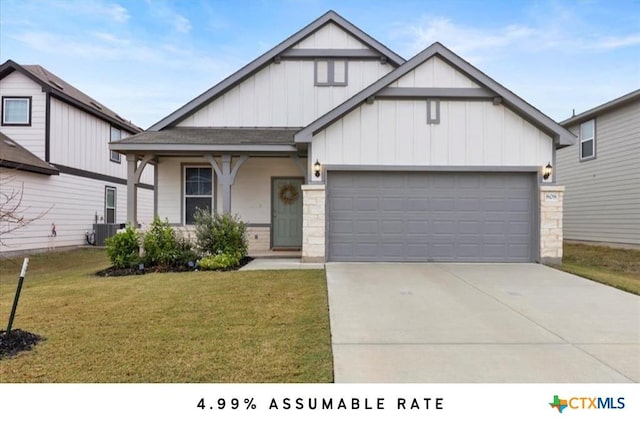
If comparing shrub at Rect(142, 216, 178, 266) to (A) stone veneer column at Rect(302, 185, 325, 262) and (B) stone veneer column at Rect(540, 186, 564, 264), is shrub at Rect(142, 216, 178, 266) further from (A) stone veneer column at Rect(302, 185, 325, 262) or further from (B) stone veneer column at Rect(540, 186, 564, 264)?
(B) stone veneer column at Rect(540, 186, 564, 264)

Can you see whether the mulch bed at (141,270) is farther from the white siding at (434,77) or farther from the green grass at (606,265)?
the green grass at (606,265)

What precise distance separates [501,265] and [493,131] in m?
3.29

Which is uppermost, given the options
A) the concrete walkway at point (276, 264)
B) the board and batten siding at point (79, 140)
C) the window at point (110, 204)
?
the board and batten siding at point (79, 140)

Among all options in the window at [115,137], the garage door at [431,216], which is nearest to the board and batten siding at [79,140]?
the window at [115,137]

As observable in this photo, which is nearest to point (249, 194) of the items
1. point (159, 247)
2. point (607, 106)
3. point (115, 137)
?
point (159, 247)

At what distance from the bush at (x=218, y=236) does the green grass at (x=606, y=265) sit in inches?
304

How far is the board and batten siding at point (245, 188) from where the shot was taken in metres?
12.4

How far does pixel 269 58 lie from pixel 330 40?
2027mm

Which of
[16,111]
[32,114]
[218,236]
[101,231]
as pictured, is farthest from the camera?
[101,231]

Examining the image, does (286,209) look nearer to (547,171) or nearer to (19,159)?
(547,171)

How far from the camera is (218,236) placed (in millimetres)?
9633

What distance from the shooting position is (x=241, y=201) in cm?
1246
